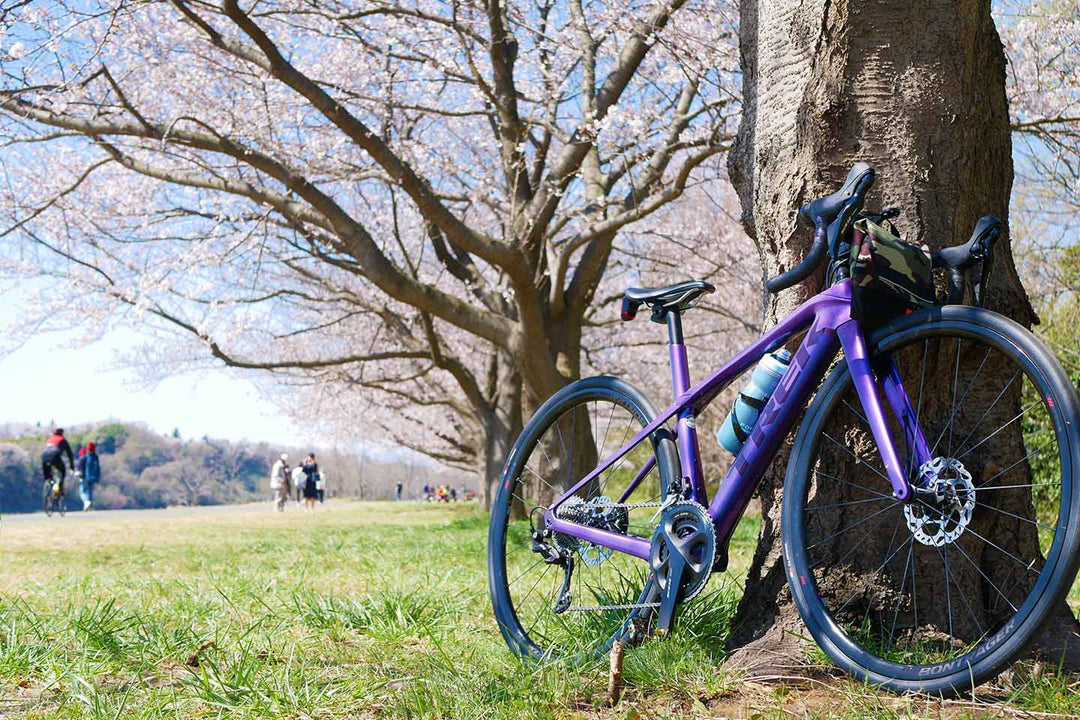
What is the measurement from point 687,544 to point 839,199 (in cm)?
94

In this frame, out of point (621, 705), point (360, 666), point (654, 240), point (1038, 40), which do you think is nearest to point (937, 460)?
point (621, 705)

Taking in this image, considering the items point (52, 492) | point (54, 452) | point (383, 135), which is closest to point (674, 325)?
point (383, 135)

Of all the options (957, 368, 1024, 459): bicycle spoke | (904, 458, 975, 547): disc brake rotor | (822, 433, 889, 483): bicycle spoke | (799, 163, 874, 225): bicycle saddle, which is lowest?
(904, 458, 975, 547): disc brake rotor

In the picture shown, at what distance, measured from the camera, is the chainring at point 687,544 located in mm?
2342

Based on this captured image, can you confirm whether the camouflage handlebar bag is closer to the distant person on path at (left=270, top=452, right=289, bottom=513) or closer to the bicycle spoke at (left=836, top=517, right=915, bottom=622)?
the bicycle spoke at (left=836, top=517, right=915, bottom=622)

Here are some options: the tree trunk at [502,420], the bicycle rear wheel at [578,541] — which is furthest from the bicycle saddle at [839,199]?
the tree trunk at [502,420]

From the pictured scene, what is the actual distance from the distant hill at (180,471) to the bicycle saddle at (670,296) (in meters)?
63.8

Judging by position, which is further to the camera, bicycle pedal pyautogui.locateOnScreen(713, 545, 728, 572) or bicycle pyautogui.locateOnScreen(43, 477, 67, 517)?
bicycle pyautogui.locateOnScreen(43, 477, 67, 517)

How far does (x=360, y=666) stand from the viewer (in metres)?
2.65

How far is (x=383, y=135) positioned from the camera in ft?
Result: 36.0

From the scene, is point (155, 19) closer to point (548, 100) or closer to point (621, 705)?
point (548, 100)

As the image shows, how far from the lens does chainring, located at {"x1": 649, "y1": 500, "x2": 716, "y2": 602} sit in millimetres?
2342

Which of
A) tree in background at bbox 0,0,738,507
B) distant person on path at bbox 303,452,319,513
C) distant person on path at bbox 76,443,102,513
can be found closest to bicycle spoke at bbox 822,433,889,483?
tree in background at bbox 0,0,738,507

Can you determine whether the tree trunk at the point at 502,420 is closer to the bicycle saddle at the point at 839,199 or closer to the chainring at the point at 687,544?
the chainring at the point at 687,544
